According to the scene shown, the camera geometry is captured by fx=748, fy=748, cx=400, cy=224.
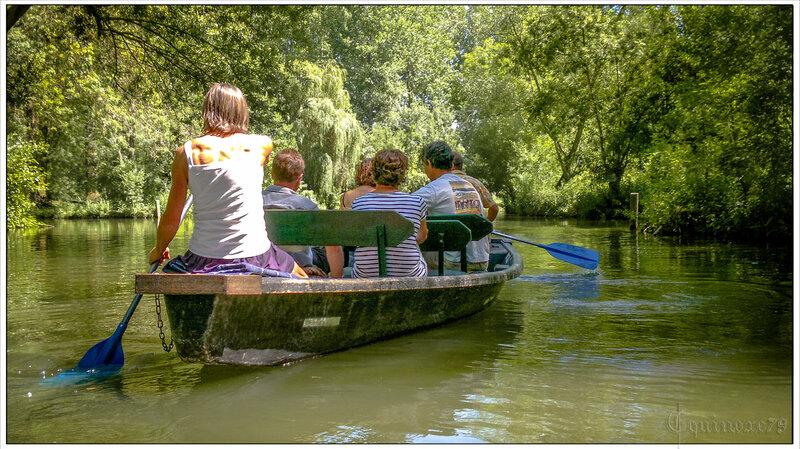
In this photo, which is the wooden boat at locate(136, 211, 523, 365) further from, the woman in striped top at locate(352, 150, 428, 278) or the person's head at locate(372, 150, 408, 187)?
the person's head at locate(372, 150, 408, 187)

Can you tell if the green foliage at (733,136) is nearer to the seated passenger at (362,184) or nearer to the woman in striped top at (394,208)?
the seated passenger at (362,184)

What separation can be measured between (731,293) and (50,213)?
2665cm

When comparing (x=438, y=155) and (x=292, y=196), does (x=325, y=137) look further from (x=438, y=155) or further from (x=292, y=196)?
(x=292, y=196)

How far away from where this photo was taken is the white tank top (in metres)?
3.54

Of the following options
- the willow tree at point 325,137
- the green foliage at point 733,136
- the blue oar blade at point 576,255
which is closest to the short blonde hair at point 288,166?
the blue oar blade at point 576,255

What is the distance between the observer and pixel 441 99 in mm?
40406

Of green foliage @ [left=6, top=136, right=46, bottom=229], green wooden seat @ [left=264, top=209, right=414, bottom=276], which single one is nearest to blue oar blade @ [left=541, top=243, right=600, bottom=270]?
green wooden seat @ [left=264, top=209, right=414, bottom=276]

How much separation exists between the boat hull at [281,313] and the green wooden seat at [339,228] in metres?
0.29

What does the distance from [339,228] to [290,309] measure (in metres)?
0.77

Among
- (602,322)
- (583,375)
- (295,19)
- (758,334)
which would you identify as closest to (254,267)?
(583,375)

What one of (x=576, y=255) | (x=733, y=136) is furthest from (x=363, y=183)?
(x=733, y=136)

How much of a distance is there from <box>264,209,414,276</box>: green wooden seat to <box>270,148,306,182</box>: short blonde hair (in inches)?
10.3

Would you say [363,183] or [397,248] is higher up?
[363,183]

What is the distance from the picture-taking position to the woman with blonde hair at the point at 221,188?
3514mm
